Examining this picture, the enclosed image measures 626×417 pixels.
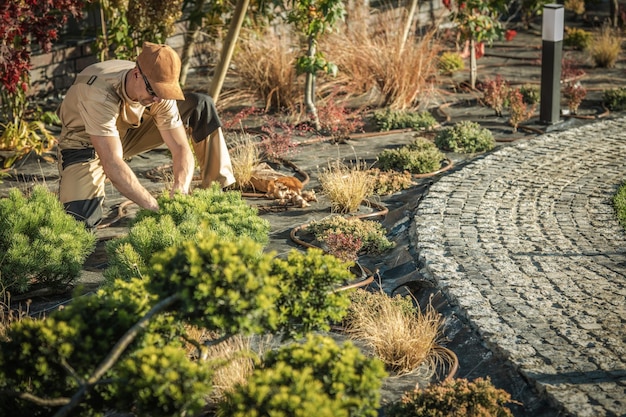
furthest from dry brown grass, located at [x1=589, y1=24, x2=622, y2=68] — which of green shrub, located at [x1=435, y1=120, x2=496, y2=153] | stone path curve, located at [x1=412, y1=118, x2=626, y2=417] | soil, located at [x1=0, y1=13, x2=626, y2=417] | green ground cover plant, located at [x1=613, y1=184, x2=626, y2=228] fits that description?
green ground cover plant, located at [x1=613, y1=184, x2=626, y2=228]

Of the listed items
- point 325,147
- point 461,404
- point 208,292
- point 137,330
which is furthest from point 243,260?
point 325,147

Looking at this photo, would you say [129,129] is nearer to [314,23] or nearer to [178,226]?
[178,226]

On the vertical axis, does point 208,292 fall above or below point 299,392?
above

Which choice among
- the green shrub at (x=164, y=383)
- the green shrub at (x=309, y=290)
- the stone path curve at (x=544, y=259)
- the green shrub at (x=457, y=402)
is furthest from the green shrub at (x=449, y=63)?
the green shrub at (x=164, y=383)

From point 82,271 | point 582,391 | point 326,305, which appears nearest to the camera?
point 326,305

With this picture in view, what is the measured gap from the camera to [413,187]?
8.34 metres

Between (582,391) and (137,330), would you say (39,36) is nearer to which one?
(137,330)

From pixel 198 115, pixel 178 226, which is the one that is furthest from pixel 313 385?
pixel 198 115

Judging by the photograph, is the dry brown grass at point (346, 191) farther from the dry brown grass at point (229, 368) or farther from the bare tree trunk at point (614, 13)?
the bare tree trunk at point (614, 13)

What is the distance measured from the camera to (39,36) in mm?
8961

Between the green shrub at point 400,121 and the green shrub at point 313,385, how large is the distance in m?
6.49

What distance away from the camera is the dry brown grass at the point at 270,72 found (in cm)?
1088

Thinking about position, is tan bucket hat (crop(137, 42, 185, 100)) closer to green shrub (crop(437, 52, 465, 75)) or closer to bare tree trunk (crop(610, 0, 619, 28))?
green shrub (crop(437, 52, 465, 75))

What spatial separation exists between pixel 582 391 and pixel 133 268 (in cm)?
259
